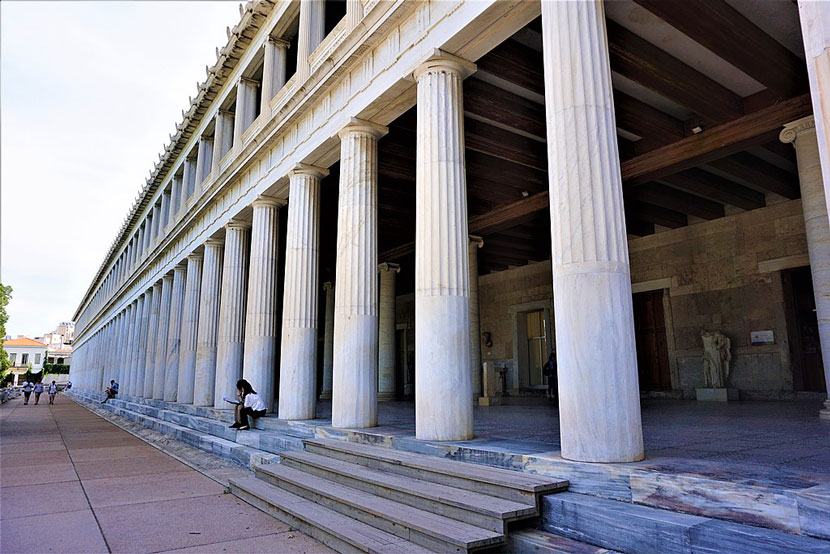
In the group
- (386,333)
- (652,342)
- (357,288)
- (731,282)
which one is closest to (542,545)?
(357,288)

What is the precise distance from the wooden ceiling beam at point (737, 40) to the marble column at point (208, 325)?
1496 centimetres

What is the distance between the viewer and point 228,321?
1516 cm

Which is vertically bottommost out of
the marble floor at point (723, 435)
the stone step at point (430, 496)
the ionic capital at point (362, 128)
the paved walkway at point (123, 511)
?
the paved walkway at point (123, 511)

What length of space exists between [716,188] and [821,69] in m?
11.0

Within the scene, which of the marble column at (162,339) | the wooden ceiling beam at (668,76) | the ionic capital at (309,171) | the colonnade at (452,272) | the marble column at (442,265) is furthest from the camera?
the marble column at (162,339)

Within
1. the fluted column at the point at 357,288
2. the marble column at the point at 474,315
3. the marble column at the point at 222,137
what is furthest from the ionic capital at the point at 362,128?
the marble column at the point at 222,137

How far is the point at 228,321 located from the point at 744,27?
13.7m

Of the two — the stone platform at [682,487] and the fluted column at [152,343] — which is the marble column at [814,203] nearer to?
the stone platform at [682,487]

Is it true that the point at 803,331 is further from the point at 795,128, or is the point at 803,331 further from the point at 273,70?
the point at 273,70

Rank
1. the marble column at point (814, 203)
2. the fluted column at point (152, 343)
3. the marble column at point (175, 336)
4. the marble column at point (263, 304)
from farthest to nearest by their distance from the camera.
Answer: the fluted column at point (152, 343), the marble column at point (175, 336), the marble column at point (263, 304), the marble column at point (814, 203)

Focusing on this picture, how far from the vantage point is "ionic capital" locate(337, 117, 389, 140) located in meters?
9.45

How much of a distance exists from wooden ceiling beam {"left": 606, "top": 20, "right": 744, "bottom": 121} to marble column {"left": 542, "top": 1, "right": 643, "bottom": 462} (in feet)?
9.40

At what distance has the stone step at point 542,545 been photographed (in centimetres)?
374

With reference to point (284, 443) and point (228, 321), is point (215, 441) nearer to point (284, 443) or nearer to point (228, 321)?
point (284, 443)
